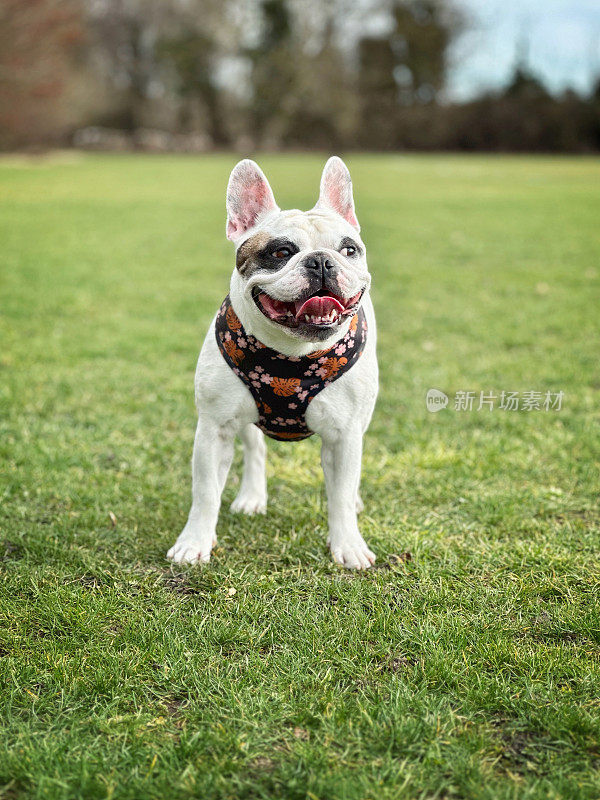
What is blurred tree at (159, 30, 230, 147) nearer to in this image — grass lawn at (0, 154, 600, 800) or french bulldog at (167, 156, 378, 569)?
grass lawn at (0, 154, 600, 800)

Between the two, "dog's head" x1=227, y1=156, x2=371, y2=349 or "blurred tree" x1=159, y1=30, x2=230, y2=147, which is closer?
"dog's head" x1=227, y1=156, x2=371, y2=349

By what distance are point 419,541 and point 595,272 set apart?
23.8 feet

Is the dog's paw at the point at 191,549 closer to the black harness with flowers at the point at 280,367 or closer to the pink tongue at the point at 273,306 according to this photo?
the black harness with flowers at the point at 280,367

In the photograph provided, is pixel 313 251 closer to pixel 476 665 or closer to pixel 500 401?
pixel 476 665

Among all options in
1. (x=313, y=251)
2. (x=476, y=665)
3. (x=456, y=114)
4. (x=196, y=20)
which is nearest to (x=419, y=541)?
(x=476, y=665)

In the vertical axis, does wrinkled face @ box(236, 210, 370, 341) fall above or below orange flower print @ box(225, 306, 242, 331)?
above

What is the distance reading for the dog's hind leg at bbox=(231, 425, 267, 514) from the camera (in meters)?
3.83

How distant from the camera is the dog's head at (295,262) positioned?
2.75 meters

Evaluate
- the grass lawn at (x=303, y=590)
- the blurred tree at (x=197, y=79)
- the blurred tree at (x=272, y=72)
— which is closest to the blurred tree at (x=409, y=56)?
the blurred tree at (x=272, y=72)

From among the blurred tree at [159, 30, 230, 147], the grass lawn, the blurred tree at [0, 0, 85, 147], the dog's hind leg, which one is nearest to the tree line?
the blurred tree at [159, 30, 230, 147]

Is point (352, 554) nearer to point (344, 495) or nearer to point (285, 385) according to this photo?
point (344, 495)

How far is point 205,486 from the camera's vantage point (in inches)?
131

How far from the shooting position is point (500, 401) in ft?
17.8

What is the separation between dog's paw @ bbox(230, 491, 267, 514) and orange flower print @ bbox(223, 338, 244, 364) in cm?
98
